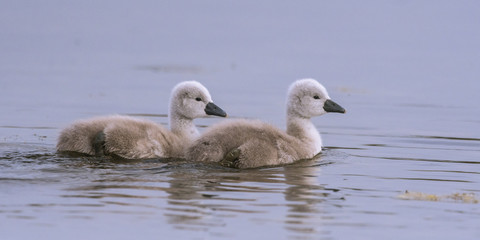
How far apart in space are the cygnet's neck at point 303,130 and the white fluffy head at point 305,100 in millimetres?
55

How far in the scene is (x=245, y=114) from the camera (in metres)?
15.6

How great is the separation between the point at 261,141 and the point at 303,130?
1373mm

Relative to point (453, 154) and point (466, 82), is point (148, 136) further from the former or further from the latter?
point (466, 82)

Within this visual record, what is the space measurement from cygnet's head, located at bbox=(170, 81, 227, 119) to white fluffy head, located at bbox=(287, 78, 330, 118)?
2.87 feet

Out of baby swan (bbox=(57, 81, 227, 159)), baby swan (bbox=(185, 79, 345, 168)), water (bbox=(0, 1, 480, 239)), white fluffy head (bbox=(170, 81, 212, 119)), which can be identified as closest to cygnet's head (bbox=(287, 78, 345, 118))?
baby swan (bbox=(185, 79, 345, 168))

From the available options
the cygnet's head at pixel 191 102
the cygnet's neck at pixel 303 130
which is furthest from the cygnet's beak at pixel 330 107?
the cygnet's head at pixel 191 102

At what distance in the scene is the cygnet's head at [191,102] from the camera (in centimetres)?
1181

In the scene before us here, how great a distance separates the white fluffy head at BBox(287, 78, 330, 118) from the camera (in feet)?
39.3

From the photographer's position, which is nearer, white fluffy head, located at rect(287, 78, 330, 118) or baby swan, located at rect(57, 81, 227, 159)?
baby swan, located at rect(57, 81, 227, 159)

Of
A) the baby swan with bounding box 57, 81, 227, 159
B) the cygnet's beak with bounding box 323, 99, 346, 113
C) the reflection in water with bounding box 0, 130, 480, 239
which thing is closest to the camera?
the reflection in water with bounding box 0, 130, 480, 239

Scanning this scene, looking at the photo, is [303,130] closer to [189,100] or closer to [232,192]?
[189,100]

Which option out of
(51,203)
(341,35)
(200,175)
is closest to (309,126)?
(200,175)

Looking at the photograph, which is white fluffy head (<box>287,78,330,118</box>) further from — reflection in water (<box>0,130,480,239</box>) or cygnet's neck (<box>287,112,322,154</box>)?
reflection in water (<box>0,130,480,239</box>)

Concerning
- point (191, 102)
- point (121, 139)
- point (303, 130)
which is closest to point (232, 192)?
point (121, 139)
